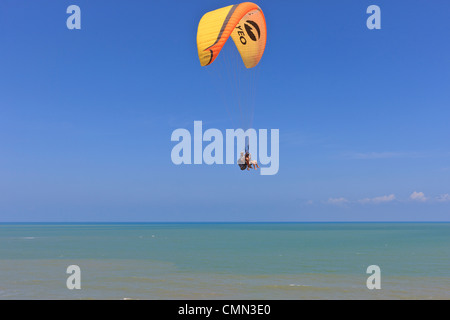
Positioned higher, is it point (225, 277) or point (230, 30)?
point (230, 30)

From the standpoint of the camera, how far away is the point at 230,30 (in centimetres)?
1733

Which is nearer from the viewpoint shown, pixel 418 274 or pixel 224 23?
pixel 224 23

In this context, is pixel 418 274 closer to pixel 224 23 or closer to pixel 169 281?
pixel 169 281

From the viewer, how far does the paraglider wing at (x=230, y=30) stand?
1719 cm

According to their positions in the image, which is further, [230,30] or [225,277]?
[225,277]

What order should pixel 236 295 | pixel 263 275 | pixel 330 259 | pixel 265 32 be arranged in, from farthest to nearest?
pixel 330 259, pixel 263 275, pixel 236 295, pixel 265 32

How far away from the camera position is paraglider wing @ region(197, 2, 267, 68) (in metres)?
17.2

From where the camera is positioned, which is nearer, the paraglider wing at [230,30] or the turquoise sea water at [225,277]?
the paraglider wing at [230,30]

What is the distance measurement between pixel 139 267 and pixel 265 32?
22491 mm

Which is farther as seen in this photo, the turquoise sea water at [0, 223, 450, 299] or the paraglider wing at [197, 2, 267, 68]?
the turquoise sea water at [0, 223, 450, 299]

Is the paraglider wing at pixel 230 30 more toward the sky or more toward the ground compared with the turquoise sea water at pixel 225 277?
more toward the sky

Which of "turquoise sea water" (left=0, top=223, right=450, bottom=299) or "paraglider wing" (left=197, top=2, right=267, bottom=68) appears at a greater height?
"paraglider wing" (left=197, top=2, right=267, bottom=68)
